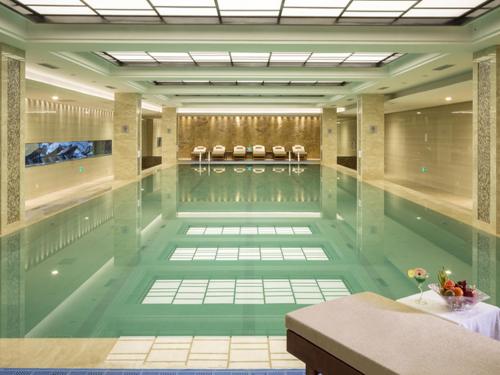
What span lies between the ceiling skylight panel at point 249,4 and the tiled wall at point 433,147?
41.1 feet

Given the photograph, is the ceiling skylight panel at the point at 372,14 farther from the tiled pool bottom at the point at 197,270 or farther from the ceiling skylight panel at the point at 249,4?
the tiled pool bottom at the point at 197,270

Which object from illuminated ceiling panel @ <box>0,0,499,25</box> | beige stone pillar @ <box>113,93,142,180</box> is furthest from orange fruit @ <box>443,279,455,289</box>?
beige stone pillar @ <box>113,93,142,180</box>

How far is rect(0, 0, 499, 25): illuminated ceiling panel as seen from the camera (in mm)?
8266

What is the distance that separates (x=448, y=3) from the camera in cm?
826

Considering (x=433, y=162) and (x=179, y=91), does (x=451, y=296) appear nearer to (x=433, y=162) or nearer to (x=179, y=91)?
(x=179, y=91)

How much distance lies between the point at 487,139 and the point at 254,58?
246 inches

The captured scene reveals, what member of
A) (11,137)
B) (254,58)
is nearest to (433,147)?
(254,58)

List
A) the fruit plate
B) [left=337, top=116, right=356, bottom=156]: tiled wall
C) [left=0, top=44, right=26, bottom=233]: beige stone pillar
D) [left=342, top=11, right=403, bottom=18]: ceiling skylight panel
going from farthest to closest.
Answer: [left=337, top=116, right=356, bottom=156]: tiled wall
[left=0, top=44, right=26, bottom=233]: beige stone pillar
[left=342, top=11, right=403, bottom=18]: ceiling skylight panel
the fruit plate

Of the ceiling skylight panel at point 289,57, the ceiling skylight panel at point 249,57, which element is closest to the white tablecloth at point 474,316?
the ceiling skylight panel at point 289,57

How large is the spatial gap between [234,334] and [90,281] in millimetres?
2497

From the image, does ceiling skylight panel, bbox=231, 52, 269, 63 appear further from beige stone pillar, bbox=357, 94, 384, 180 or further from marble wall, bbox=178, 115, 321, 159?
marble wall, bbox=178, 115, 321, 159

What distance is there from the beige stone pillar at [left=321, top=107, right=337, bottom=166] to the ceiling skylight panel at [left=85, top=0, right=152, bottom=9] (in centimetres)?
2198

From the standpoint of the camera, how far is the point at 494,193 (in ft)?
31.7

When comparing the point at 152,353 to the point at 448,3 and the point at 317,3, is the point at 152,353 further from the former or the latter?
the point at 448,3
